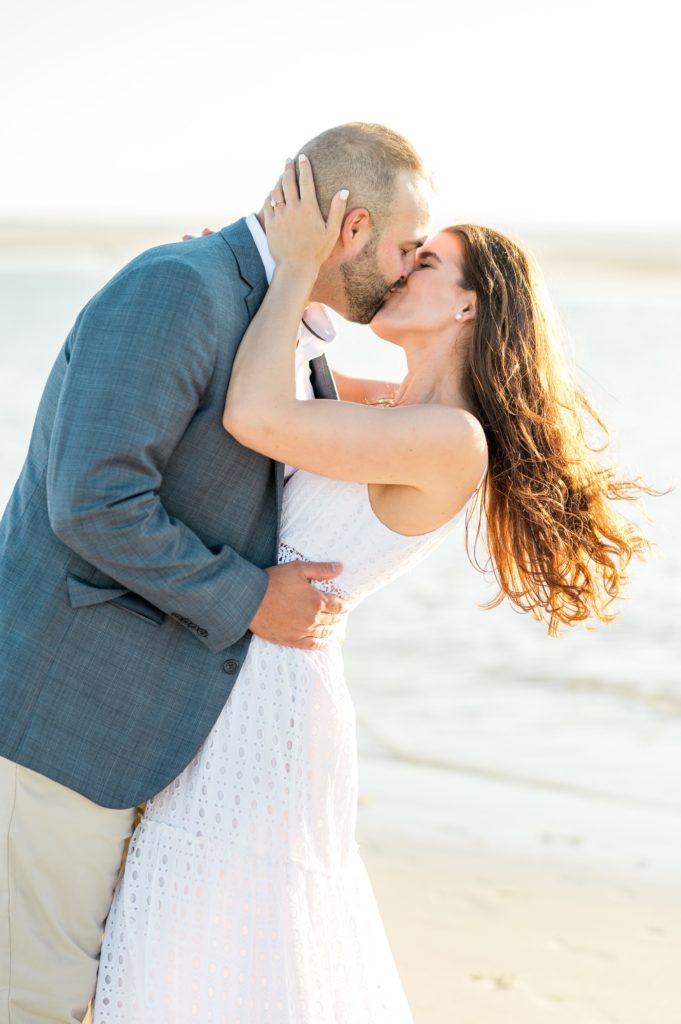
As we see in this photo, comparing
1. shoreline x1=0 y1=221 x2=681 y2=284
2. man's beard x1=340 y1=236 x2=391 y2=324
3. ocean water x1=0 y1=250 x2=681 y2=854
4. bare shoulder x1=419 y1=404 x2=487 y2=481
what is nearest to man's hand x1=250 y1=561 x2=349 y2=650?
bare shoulder x1=419 y1=404 x2=487 y2=481

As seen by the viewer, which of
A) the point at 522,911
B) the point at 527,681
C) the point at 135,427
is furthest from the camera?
the point at 527,681

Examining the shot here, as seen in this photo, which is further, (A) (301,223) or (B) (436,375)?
(B) (436,375)

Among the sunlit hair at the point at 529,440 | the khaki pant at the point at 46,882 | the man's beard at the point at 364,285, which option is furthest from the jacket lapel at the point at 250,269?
the khaki pant at the point at 46,882

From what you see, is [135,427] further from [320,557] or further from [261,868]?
[261,868]

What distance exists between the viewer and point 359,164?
8.84 feet

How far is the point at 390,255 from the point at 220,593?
85 centimetres

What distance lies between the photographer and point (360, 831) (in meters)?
5.11

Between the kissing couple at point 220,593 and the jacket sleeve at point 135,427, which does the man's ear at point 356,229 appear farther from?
the jacket sleeve at point 135,427

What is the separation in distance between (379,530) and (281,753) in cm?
50

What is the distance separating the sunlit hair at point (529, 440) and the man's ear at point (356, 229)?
260 mm

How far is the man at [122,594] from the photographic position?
2.37m

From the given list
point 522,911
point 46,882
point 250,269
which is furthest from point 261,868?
point 522,911

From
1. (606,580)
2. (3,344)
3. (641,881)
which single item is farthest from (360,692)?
(3,344)

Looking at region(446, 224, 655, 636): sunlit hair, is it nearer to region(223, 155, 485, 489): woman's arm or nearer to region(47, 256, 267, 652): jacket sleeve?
region(223, 155, 485, 489): woman's arm
